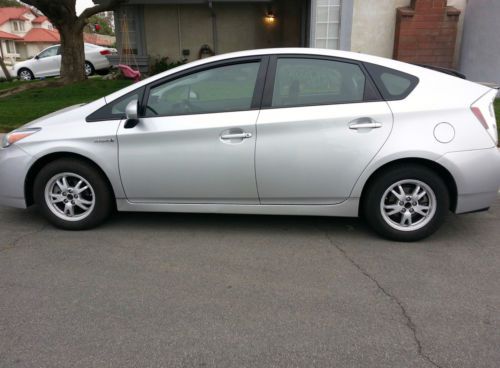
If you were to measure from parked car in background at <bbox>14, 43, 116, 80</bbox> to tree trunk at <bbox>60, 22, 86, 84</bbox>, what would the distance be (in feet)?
18.1

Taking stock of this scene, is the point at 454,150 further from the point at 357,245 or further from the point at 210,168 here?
the point at 210,168

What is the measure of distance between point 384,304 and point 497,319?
68 cm

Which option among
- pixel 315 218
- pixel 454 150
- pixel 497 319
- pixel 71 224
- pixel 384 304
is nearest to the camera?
pixel 497 319

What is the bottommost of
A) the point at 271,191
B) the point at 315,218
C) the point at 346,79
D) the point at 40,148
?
the point at 315,218

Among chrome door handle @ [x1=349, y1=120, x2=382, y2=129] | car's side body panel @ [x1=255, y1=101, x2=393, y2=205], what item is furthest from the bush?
chrome door handle @ [x1=349, y1=120, x2=382, y2=129]

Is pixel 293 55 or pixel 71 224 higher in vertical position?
pixel 293 55

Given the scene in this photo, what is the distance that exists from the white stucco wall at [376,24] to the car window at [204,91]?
956 centimetres

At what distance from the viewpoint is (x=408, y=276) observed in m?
3.34

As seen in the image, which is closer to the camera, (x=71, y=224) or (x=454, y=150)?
(x=454, y=150)

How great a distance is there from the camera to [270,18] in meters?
16.2

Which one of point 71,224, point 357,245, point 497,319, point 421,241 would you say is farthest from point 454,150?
point 71,224

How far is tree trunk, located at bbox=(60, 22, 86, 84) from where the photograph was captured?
13.0 m

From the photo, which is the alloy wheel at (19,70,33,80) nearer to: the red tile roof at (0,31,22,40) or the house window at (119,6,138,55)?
the house window at (119,6,138,55)

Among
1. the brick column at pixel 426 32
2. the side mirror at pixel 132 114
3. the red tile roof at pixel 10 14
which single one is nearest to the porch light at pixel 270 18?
the brick column at pixel 426 32
